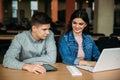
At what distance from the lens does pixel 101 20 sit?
32.9 feet

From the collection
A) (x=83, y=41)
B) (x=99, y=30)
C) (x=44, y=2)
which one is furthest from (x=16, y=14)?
(x=83, y=41)

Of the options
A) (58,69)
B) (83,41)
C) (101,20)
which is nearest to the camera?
(58,69)

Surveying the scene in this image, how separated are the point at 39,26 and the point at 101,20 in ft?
24.2

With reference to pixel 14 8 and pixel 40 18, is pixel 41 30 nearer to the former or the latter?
pixel 40 18

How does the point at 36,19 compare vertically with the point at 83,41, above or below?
above

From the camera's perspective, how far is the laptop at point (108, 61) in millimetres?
2408

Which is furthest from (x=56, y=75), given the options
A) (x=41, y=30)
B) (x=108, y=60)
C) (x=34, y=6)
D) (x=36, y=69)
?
(x=34, y=6)

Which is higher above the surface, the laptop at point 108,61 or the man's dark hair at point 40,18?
the man's dark hair at point 40,18

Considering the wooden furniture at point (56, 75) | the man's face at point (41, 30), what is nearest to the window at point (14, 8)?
the man's face at point (41, 30)

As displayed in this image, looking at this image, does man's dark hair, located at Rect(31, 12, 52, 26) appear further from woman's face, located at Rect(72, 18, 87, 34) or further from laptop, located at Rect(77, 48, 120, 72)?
laptop, located at Rect(77, 48, 120, 72)

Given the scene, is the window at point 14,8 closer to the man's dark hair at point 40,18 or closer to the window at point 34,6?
the window at point 34,6

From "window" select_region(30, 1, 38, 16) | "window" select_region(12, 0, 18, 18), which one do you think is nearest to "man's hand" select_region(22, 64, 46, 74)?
"window" select_region(12, 0, 18, 18)

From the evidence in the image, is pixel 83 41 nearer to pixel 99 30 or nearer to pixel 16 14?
pixel 99 30

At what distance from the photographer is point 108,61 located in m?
2.51
